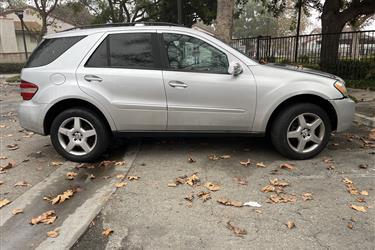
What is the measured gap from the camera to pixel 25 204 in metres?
3.82

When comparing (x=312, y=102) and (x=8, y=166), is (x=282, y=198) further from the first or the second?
(x=8, y=166)

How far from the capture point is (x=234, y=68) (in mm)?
4578

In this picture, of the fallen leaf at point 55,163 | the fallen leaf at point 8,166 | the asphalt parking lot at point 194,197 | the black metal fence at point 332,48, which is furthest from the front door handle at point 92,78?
the black metal fence at point 332,48

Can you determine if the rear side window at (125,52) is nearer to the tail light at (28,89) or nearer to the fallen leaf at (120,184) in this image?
the tail light at (28,89)

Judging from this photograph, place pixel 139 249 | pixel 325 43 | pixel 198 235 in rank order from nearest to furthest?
pixel 139 249 < pixel 198 235 < pixel 325 43

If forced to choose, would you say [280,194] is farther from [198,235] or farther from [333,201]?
[198,235]

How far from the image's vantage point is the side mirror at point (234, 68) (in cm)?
457

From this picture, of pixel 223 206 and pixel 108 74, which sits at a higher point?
pixel 108 74

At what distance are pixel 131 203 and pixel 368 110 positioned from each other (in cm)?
576

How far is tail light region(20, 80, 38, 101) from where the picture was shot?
4.83 meters

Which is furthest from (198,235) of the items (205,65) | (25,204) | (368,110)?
(368,110)

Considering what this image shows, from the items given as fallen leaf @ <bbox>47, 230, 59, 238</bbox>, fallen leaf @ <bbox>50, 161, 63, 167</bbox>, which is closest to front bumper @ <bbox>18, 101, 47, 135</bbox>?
fallen leaf @ <bbox>50, 161, 63, 167</bbox>

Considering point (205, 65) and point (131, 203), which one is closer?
point (131, 203)

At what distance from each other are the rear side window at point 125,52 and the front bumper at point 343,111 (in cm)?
248
